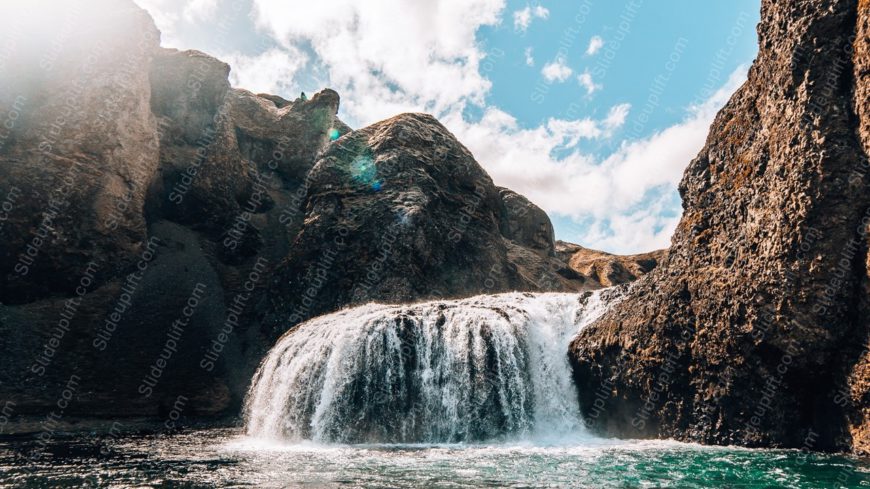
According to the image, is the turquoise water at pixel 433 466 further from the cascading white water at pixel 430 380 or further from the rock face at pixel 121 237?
the rock face at pixel 121 237

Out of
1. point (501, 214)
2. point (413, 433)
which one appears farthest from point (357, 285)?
point (501, 214)

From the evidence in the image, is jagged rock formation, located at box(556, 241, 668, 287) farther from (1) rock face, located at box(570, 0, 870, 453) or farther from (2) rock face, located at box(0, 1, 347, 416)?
(1) rock face, located at box(570, 0, 870, 453)

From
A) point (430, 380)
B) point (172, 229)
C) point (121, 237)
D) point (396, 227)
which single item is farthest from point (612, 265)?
point (121, 237)

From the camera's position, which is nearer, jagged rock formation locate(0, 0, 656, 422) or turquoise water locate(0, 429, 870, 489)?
turquoise water locate(0, 429, 870, 489)

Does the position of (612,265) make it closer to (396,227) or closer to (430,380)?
(396,227)

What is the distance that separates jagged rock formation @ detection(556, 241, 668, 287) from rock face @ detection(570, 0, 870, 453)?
6562 cm

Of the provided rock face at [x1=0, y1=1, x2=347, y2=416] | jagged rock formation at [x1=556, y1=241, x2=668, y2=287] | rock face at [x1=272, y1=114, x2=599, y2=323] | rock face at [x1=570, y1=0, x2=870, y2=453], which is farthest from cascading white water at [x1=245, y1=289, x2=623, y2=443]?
jagged rock formation at [x1=556, y1=241, x2=668, y2=287]

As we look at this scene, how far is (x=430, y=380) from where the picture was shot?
2273 centimetres

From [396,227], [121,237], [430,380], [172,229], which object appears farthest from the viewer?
Answer: [172,229]

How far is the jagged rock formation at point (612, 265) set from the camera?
285 ft

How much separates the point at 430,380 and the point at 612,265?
244 feet

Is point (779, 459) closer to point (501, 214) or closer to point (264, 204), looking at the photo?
point (501, 214)

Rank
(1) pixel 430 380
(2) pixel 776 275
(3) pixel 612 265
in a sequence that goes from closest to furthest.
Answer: (2) pixel 776 275
(1) pixel 430 380
(3) pixel 612 265

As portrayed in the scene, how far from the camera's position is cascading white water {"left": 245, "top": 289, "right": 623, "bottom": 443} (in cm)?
2156
